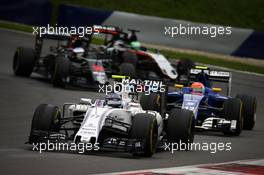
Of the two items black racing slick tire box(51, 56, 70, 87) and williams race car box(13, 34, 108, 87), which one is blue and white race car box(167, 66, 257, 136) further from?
williams race car box(13, 34, 108, 87)

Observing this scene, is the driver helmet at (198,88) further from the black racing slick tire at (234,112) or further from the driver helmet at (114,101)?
the driver helmet at (114,101)

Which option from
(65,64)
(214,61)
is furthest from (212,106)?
(214,61)

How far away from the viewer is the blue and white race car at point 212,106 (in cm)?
1928

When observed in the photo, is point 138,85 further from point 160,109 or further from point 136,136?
point 136,136

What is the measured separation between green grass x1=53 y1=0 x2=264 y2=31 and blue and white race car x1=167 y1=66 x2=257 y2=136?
19.7m

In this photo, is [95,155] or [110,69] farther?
[110,69]

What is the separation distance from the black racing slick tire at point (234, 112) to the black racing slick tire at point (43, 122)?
5.36 metres

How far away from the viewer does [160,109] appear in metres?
17.1

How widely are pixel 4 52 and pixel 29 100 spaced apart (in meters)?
10.8

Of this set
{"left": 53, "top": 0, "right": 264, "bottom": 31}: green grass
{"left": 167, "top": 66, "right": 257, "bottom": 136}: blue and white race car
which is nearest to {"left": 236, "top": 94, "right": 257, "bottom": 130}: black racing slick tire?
{"left": 167, "top": 66, "right": 257, "bottom": 136}: blue and white race car

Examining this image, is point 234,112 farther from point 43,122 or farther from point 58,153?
point 58,153

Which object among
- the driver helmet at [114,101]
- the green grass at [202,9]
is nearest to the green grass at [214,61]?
the green grass at [202,9]

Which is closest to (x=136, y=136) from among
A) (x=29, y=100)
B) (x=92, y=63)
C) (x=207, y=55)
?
(x=29, y=100)

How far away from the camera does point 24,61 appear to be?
27578mm
